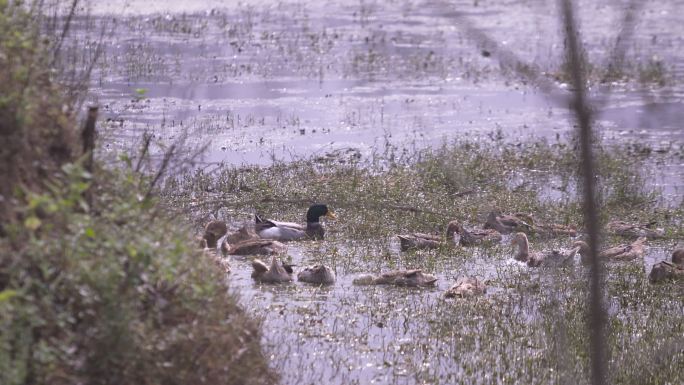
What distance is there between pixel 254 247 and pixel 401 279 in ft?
6.19

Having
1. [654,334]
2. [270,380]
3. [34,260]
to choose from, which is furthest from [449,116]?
[34,260]

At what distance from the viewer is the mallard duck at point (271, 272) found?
33.0ft

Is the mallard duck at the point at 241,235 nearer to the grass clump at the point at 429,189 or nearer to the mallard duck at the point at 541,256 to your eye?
the grass clump at the point at 429,189

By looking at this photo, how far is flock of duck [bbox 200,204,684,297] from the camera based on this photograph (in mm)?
10086

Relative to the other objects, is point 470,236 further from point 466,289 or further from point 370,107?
point 370,107

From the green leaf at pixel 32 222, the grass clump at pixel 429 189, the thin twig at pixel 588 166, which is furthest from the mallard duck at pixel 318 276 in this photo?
the thin twig at pixel 588 166

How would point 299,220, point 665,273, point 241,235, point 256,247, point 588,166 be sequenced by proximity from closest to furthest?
point 588,166 → point 665,273 → point 256,247 → point 241,235 → point 299,220

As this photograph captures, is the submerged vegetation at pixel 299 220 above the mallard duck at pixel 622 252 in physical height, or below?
above

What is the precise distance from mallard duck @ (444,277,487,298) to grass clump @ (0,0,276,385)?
4302 mm

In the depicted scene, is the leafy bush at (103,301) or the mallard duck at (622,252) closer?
the leafy bush at (103,301)

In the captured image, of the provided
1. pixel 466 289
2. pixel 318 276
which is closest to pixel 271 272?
pixel 318 276

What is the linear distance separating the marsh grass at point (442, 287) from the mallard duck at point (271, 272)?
157 mm

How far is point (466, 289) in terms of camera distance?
9.78 m

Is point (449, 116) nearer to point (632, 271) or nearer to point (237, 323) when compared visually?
point (632, 271)
